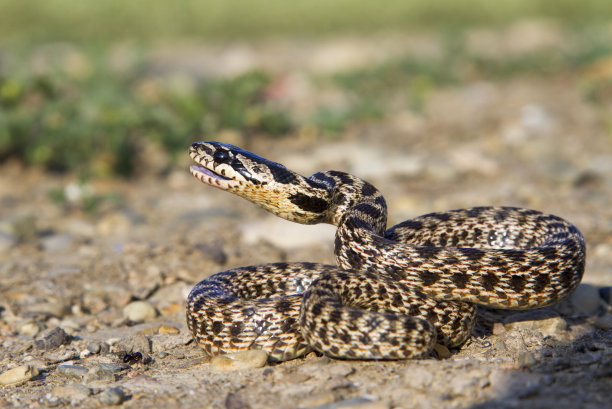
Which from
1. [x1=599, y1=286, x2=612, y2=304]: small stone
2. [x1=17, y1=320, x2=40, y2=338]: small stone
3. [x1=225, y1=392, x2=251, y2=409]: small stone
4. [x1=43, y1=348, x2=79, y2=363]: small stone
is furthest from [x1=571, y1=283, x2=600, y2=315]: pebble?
[x1=17, y1=320, x2=40, y2=338]: small stone

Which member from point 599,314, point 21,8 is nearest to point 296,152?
point 599,314

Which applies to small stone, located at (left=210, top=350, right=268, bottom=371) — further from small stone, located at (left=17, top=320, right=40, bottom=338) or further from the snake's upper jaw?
small stone, located at (left=17, top=320, right=40, bottom=338)

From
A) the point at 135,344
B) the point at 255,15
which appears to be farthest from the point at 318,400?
the point at 255,15

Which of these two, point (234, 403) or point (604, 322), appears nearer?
point (234, 403)

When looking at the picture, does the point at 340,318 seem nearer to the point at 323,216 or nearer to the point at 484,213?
the point at 323,216

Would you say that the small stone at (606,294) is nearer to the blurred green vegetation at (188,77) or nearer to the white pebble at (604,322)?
the white pebble at (604,322)

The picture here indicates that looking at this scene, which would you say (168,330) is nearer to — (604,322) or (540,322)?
(540,322)
